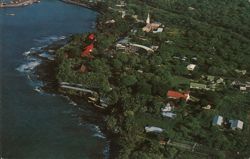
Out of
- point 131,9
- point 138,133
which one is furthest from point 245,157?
point 131,9

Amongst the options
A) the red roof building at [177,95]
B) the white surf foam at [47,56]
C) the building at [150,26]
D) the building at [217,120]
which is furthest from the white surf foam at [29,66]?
the building at [217,120]

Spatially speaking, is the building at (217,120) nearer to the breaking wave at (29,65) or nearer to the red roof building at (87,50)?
the red roof building at (87,50)

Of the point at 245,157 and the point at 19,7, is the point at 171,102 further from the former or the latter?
the point at 19,7

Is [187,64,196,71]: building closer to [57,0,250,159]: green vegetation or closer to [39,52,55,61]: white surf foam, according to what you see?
[57,0,250,159]: green vegetation

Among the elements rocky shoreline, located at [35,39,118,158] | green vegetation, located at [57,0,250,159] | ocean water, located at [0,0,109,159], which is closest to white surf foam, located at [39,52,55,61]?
ocean water, located at [0,0,109,159]

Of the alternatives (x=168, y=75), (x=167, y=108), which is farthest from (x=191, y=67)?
(x=167, y=108)
